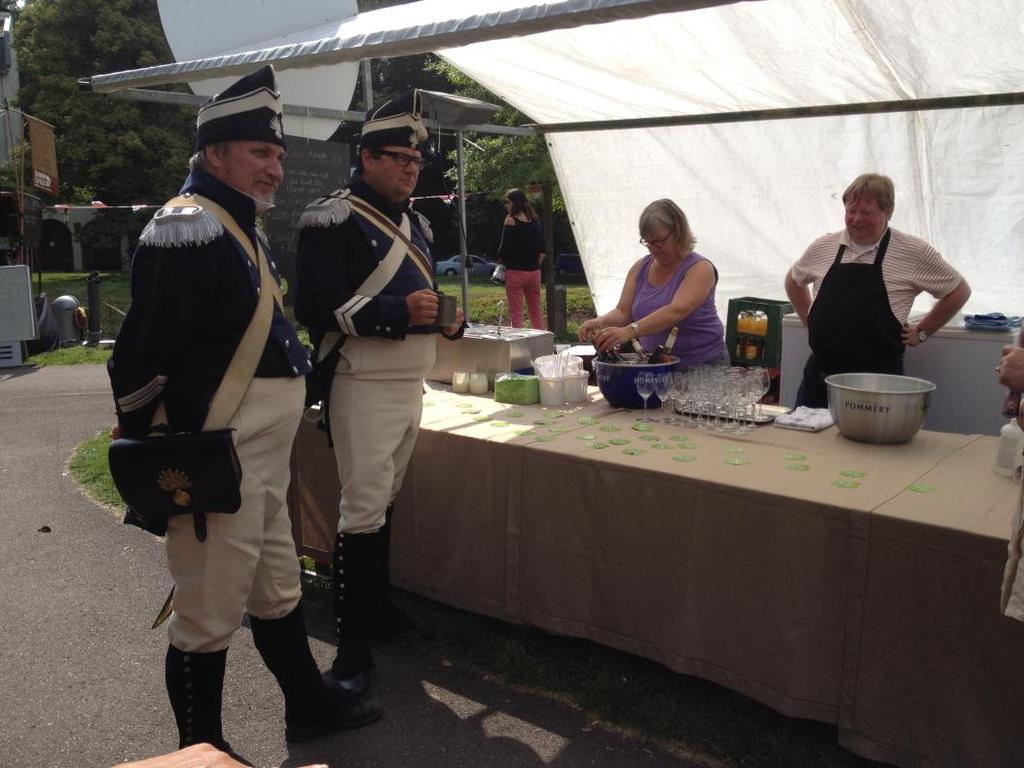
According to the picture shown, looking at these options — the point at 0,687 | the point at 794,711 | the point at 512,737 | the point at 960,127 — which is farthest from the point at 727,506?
the point at 960,127

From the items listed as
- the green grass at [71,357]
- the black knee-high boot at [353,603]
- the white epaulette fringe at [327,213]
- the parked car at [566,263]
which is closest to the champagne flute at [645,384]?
the black knee-high boot at [353,603]

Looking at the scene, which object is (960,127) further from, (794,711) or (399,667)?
(399,667)

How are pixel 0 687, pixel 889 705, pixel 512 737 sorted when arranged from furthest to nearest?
pixel 0 687 < pixel 512 737 < pixel 889 705

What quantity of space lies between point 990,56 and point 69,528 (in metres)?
5.25

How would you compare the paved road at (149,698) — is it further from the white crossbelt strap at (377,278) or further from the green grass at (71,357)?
the green grass at (71,357)

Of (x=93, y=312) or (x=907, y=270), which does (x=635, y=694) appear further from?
(x=93, y=312)

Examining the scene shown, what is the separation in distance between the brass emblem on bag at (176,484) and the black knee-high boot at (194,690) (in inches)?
17.4

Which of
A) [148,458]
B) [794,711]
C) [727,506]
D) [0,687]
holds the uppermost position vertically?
[148,458]

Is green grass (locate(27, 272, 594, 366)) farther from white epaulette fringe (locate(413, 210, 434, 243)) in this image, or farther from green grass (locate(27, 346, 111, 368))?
white epaulette fringe (locate(413, 210, 434, 243))

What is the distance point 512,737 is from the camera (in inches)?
101

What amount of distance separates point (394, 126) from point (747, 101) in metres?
2.84

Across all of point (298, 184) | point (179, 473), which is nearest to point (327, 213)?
point (179, 473)

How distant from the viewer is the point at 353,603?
9.12 feet

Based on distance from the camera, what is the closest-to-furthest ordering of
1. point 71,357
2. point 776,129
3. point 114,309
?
point 776,129 < point 71,357 < point 114,309
